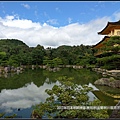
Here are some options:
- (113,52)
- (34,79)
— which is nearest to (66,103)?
(113,52)

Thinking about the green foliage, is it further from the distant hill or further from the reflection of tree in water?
the distant hill

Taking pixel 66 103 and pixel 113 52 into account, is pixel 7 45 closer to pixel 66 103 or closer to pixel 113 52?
pixel 113 52

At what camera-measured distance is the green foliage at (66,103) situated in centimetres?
362

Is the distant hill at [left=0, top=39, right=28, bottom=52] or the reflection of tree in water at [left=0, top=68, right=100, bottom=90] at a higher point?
the distant hill at [left=0, top=39, right=28, bottom=52]

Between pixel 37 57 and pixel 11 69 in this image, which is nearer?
pixel 11 69

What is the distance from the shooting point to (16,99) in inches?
286

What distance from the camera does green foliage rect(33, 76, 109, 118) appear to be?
362cm

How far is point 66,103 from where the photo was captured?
4035 mm

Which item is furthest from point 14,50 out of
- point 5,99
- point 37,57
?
point 5,99

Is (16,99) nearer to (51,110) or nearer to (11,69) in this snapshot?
(51,110)

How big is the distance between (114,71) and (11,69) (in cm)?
1314

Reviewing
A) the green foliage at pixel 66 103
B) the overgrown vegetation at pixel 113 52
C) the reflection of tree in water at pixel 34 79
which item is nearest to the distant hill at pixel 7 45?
the reflection of tree in water at pixel 34 79

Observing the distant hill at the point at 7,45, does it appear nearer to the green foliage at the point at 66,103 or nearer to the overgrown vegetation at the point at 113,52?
the overgrown vegetation at the point at 113,52

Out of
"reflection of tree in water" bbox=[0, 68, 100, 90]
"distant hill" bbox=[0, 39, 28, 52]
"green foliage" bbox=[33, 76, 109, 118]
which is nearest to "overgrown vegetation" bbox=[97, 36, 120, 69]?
"reflection of tree in water" bbox=[0, 68, 100, 90]
